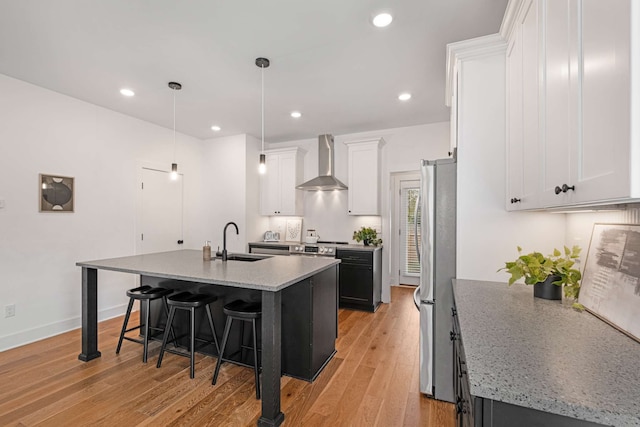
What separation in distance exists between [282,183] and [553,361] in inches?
185

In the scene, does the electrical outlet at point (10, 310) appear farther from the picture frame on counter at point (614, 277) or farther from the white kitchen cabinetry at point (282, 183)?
the picture frame on counter at point (614, 277)

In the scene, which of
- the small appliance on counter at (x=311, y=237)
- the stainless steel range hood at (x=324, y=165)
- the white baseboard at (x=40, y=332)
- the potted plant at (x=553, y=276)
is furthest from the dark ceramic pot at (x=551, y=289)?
the white baseboard at (x=40, y=332)

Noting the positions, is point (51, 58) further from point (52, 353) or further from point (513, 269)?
point (513, 269)

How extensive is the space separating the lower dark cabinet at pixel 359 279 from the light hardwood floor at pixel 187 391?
3.74 feet

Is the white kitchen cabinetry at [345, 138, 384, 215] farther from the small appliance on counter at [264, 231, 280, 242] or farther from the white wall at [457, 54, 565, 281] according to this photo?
the white wall at [457, 54, 565, 281]

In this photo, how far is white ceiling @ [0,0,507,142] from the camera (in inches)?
80.4

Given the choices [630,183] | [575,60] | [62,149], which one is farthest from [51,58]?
[630,183]

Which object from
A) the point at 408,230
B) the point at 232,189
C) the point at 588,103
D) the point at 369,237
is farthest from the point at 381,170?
the point at 588,103

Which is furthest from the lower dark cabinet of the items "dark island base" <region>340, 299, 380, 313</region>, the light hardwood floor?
the light hardwood floor

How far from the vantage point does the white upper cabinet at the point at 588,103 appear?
2.23ft

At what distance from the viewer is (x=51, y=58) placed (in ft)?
8.81

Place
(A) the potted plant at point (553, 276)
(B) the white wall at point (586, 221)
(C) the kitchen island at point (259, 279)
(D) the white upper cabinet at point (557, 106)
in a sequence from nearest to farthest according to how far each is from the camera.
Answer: (D) the white upper cabinet at point (557, 106) → (B) the white wall at point (586, 221) → (A) the potted plant at point (553, 276) → (C) the kitchen island at point (259, 279)

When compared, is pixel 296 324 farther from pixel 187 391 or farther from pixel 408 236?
pixel 408 236

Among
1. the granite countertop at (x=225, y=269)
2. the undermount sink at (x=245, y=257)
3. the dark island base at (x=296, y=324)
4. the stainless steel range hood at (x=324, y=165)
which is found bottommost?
the dark island base at (x=296, y=324)
